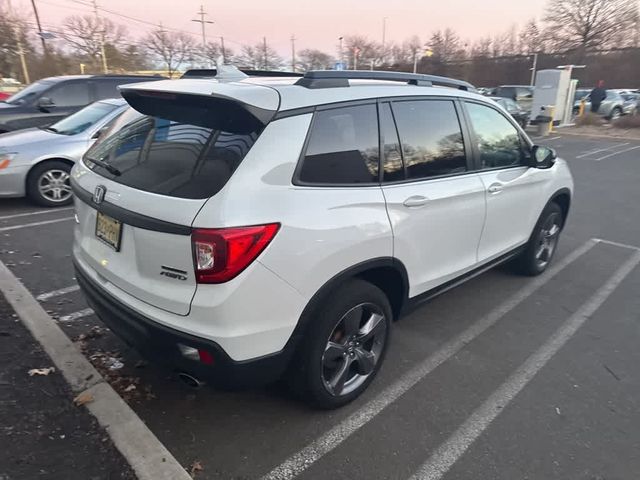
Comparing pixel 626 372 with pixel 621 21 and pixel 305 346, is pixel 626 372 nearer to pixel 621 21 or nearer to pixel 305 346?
pixel 305 346

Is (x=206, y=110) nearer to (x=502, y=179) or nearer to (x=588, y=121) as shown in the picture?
(x=502, y=179)

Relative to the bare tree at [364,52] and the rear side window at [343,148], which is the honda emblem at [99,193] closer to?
the rear side window at [343,148]

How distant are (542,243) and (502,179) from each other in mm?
1390

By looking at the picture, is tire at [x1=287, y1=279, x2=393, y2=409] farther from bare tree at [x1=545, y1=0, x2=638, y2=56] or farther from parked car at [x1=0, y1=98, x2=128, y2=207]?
bare tree at [x1=545, y1=0, x2=638, y2=56]

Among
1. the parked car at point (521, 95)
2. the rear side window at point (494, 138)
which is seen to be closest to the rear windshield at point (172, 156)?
the rear side window at point (494, 138)

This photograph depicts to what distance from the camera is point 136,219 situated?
87.3 inches

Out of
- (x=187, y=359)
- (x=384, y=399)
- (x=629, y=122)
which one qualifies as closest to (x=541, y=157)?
(x=384, y=399)

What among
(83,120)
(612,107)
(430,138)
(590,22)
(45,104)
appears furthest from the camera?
(590,22)

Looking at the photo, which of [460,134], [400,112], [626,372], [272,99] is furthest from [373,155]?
[626,372]

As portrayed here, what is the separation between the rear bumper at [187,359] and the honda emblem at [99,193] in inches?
20.5

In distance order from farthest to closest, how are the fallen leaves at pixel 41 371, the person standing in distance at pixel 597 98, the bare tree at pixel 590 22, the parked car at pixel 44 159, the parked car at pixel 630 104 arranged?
the bare tree at pixel 590 22 < the person standing in distance at pixel 597 98 < the parked car at pixel 630 104 < the parked car at pixel 44 159 < the fallen leaves at pixel 41 371

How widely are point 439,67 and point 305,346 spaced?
60309 millimetres

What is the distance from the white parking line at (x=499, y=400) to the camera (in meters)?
2.39

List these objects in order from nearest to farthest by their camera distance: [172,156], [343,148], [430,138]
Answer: [172,156] < [343,148] < [430,138]
